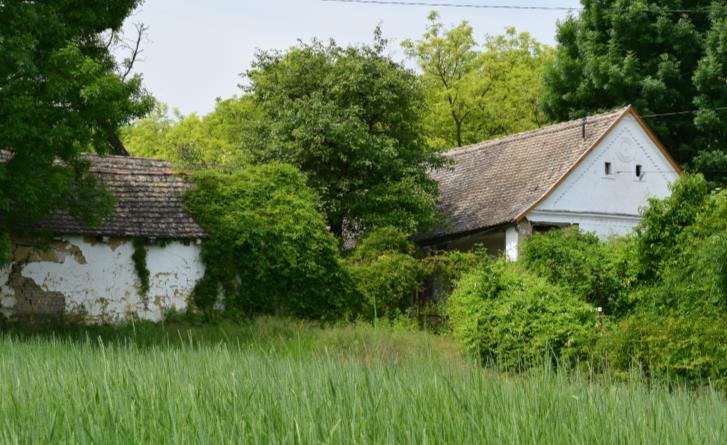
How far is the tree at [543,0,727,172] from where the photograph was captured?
30797 mm

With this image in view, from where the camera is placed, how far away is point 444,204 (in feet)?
101

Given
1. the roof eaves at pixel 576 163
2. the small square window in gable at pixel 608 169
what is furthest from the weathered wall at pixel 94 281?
the small square window in gable at pixel 608 169

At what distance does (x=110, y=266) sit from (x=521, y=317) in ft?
32.0

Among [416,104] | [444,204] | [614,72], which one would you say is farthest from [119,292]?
[614,72]

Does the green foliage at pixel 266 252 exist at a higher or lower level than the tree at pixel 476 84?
lower

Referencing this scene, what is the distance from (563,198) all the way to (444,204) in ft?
14.5

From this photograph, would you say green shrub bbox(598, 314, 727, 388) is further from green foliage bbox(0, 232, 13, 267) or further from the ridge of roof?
the ridge of roof

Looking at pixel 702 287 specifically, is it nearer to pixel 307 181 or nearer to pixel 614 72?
pixel 307 181

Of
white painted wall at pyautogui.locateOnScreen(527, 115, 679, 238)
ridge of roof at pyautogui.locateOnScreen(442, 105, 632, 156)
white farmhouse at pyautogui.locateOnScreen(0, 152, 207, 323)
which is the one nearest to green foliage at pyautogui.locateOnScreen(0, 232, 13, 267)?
white farmhouse at pyautogui.locateOnScreen(0, 152, 207, 323)

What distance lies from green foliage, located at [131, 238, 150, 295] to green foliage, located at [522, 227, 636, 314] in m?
7.95

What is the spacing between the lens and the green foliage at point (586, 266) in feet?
59.1

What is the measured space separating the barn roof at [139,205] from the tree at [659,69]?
14.7 meters

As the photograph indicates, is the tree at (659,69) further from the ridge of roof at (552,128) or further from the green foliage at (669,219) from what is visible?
the green foliage at (669,219)

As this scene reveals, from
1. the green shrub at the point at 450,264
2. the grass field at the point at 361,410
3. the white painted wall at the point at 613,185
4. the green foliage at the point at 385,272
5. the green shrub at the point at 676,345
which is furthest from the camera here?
the white painted wall at the point at 613,185
